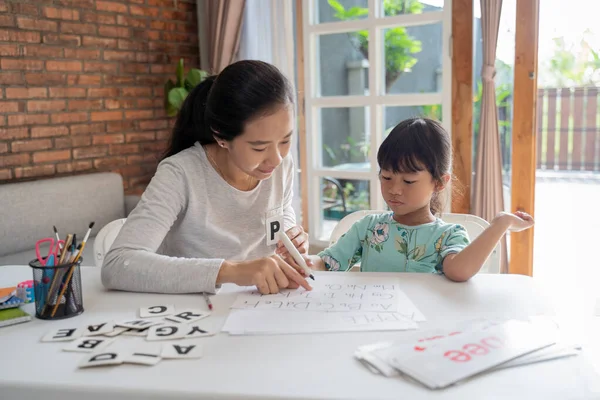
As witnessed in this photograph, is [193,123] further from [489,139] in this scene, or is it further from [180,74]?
[180,74]

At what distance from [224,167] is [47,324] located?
0.72 m

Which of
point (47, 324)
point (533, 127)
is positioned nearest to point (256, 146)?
point (47, 324)

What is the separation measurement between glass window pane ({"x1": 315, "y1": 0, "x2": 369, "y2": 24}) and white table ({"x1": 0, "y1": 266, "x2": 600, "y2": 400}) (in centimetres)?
270

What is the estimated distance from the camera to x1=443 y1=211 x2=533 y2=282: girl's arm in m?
1.28

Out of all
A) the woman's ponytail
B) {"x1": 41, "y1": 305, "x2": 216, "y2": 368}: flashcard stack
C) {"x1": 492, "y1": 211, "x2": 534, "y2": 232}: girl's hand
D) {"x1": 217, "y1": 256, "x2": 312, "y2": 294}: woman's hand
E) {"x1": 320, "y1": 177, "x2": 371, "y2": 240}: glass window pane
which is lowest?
{"x1": 320, "y1": 177, "x2": 371, "y2": 240}: glass window pane

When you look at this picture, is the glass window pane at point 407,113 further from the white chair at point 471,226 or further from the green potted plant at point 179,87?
the white chair at point 471,226

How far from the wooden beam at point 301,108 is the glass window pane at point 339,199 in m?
0.12

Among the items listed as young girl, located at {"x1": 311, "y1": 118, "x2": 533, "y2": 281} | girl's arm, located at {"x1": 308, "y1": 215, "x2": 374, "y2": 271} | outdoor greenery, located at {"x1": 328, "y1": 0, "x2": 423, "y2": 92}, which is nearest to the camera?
young girl, located at {"x1": 311, "y1": 118, "x2": 533, "y2": 281}

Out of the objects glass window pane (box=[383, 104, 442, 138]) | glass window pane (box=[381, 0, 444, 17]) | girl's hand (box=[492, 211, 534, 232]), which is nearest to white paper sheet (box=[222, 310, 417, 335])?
girl's hand (box=[492, 211, 534, 232])

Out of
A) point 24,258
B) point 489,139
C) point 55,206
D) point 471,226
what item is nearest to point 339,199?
point 489,139

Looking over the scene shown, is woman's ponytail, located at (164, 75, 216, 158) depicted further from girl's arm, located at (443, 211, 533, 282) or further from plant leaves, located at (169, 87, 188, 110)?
plant leaves, located at (169, 87, 188, 110)

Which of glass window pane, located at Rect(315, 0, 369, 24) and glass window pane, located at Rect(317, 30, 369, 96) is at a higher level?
glass window pane, located at Rect(315, 0, 369, 24)

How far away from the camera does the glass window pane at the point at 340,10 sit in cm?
349

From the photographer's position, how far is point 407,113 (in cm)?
345
